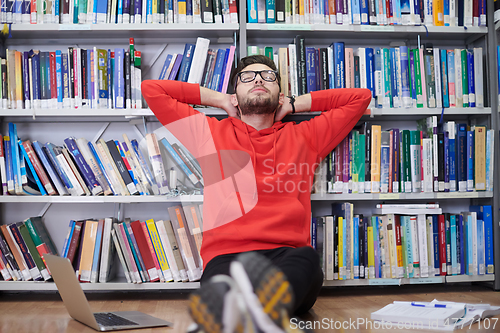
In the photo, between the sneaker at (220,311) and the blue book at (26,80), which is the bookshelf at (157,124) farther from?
the sneaker at (220,311)

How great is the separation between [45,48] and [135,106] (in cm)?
73

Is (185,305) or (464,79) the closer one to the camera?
(185,305)

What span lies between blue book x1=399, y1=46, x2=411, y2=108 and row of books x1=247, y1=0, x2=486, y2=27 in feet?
0.57

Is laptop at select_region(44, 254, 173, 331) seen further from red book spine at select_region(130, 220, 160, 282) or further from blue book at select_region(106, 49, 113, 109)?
blue book at select_region(106, 49, 113, 109)

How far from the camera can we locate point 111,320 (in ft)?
4.61

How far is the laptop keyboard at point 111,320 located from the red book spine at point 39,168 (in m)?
0.68

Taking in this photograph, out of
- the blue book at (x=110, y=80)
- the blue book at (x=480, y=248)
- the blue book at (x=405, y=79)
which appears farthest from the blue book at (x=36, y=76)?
the blue book at (x=480, y=248)

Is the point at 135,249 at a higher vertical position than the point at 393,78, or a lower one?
lower

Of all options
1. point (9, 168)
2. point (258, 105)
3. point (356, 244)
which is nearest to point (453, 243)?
point (356, 244)

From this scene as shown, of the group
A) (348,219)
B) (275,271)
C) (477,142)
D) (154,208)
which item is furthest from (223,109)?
(477,142)

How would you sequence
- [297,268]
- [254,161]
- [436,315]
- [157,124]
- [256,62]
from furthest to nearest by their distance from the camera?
[157,124]
[256,62]
[254,161]
[436,315]
[297,268]

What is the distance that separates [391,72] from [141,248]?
1.57m

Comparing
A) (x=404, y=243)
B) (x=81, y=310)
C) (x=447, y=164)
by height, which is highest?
(x=447, y=164)

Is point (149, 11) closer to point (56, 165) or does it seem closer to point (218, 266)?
point (56, 165)
